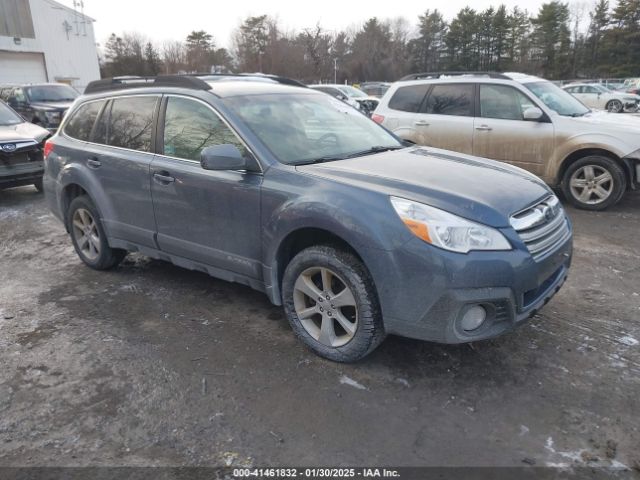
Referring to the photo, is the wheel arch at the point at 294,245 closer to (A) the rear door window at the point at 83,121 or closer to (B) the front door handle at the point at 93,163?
(B) the front door handle at the point at 93,163

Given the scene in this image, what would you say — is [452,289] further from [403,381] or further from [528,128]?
[528,128]

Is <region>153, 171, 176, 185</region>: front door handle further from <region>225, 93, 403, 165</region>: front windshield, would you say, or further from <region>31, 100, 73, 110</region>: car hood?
<region>31, 100, 73, 110</region>: car hood

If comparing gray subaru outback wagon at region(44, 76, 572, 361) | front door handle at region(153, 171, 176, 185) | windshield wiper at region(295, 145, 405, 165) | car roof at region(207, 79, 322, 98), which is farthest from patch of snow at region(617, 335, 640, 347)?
front door handle at region(153, 171, 176, 185)

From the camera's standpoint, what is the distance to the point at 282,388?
306 cm

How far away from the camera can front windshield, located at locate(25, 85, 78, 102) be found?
15211mm

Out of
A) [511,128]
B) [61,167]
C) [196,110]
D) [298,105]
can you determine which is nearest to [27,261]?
[61,167]

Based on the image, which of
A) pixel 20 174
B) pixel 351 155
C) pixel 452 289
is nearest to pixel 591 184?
pixel 351 155

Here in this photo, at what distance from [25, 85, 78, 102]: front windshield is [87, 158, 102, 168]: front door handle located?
496 inches

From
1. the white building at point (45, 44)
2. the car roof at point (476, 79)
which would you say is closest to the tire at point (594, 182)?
the car roof at point (476, 79)

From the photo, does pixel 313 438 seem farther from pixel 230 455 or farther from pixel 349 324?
pixel 349 324

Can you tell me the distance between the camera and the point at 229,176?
3.58 metres

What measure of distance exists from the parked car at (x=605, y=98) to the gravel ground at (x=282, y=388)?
2397cm

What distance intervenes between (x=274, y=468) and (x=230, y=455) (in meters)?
0.24

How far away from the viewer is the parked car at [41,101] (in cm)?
1412
